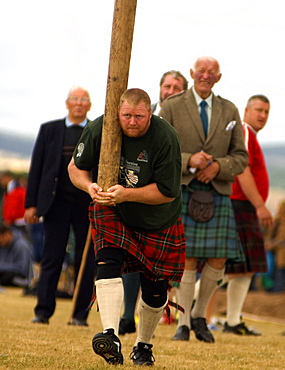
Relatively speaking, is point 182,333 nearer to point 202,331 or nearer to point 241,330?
point 202,331

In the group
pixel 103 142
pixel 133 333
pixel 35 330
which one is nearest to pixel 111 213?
pixel 103 142

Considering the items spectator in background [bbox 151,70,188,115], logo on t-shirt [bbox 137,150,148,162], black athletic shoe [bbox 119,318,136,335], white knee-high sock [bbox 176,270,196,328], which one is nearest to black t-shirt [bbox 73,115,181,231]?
logo on t-shirt [bbox 137,150,148,162]

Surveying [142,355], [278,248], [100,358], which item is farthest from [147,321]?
[278,248]

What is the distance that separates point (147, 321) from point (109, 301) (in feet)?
1.35

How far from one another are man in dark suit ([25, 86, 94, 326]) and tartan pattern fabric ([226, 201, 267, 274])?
126 centimetres

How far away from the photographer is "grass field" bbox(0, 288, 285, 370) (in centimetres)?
436

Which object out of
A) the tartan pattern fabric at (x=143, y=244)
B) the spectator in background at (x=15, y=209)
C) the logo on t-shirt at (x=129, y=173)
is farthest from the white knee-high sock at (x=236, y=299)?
the spectator in background at (x=15, y=209)

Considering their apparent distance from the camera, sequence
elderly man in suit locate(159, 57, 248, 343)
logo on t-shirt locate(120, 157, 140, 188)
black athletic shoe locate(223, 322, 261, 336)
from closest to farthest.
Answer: logo on t-shirt locate(120, 157, 140, 188) → elderly man in suit locate(159, 57, 248, 343) → black athletic shoe locate(223, 322, 261, 336)

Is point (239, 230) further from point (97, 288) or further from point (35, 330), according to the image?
point (97, 288)

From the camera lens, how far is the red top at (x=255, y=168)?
7473 millimetres

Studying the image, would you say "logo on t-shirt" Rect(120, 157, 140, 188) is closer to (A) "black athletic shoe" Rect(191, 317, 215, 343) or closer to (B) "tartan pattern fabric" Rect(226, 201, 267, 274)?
(A) "black athletic shoe" Rect(191, 317, 215, 343)

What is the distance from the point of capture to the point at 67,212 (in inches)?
277

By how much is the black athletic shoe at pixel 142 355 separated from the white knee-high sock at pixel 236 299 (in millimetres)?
2911

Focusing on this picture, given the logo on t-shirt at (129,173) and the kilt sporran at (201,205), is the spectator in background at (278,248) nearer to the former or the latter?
the kilt sporran at (201,205)
